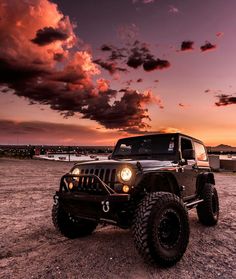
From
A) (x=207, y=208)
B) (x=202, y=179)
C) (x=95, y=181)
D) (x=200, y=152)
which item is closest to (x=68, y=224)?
(x=95, y=181)

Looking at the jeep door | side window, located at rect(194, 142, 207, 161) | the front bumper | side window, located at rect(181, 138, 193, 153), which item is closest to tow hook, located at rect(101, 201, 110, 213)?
the front bumper

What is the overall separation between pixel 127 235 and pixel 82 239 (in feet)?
2.91

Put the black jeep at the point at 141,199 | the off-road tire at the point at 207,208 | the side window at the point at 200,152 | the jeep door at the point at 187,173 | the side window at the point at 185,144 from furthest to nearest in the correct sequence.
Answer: the side window at the point at 200,152, the off-road tire at the point at 207,208, the side window at the point at 185,144, the jeep door at the point at 187,173, the black jeep at the point at 141,199

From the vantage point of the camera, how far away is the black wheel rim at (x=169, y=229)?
4.13 metres

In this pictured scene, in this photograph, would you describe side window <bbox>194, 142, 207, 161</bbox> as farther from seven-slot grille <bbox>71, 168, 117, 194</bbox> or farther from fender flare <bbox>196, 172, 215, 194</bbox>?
seven-slot grille <bbox>71, 168, 117, 194</bbox>

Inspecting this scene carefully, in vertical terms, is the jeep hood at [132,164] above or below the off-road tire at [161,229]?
above

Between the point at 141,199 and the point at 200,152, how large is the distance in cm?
311

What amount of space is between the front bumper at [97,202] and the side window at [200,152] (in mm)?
3078

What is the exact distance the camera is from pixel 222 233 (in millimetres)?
5824

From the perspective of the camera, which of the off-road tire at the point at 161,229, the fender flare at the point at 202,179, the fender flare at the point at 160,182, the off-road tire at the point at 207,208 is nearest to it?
the off-road tire at the point at 161,229

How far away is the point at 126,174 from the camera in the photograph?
168 inches

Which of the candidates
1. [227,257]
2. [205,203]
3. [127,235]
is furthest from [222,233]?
[127,235]

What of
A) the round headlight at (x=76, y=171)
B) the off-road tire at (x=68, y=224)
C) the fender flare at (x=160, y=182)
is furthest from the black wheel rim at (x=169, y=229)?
the off-road tire at (x=68, y=224)

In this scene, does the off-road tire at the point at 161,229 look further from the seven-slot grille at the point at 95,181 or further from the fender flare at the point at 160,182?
the seven-slot grille at the point at 95,181
